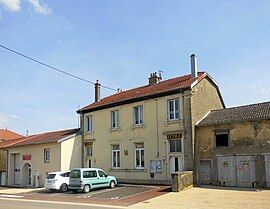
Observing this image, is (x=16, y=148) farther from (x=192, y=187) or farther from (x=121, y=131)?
(x=192, y=187)

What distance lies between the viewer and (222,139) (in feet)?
78.8

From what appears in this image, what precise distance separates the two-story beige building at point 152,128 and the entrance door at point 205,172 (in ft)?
2.73

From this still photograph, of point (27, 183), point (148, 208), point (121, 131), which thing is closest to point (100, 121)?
point (121, 131)

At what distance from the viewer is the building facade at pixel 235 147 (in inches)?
865

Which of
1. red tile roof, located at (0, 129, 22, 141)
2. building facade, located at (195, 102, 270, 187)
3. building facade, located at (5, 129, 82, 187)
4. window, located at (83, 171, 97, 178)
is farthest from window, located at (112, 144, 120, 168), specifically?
red tile roof, located at (0, 129, 22, 141)

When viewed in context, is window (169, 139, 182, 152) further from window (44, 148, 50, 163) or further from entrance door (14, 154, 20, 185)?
entrance door (14, 154, 20, 185)

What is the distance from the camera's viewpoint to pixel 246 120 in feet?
74.3

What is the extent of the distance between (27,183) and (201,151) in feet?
64.0

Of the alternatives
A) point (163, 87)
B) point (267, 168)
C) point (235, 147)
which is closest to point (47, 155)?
point (163, 87)

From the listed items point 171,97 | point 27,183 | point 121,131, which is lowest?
point 27,183

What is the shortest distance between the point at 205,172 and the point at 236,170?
230cm

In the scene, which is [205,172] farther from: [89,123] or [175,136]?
[89,123]

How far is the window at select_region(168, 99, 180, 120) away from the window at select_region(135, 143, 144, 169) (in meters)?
3.76

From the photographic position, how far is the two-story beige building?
83.3 feet
